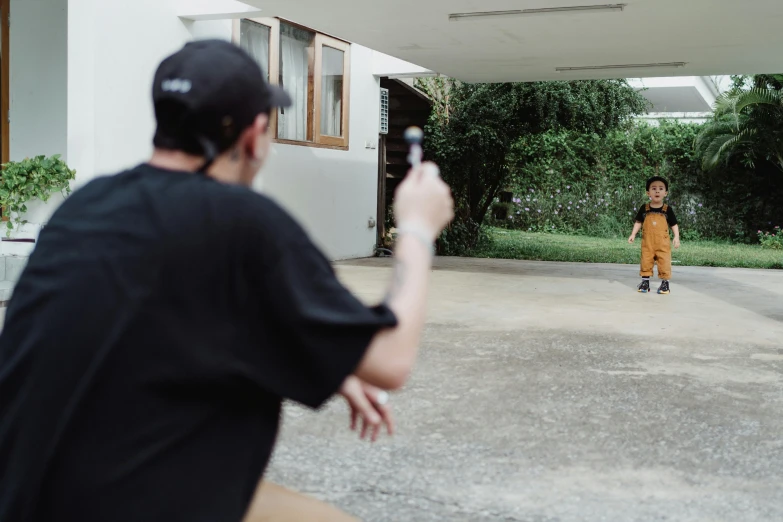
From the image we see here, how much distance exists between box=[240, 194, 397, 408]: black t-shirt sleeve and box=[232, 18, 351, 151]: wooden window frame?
325 inches

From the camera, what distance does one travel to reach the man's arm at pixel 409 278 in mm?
1130

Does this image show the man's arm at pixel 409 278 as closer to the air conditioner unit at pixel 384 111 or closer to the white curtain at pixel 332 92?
the white curtain at pixel 332 92

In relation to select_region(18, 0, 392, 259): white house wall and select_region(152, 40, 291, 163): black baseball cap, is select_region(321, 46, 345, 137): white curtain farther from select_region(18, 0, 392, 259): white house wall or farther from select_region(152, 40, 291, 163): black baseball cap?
select_region(152, 40, 291, 163): black baseball cap

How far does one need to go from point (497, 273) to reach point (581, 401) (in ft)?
19.7

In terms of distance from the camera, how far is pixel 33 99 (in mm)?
8367

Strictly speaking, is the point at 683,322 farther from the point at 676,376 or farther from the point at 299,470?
the point at 299,470

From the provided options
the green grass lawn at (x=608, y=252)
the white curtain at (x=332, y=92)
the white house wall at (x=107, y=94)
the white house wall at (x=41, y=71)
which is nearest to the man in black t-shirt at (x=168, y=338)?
the white house wall at (x=107, y=94)

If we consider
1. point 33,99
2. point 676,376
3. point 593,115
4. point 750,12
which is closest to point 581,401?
point 676,376

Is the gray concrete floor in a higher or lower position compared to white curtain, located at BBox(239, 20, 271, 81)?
lower

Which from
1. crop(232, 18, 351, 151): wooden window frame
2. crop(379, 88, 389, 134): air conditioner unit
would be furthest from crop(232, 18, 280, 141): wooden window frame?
crop(379, 88, 389, 134): air conditioner unit

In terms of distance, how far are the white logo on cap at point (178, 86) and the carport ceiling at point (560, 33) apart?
6.00 m

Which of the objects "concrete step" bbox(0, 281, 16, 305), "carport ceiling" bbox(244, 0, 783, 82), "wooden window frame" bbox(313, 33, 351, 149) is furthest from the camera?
"wooden window frame" bbox(313, 33, 351, 149)

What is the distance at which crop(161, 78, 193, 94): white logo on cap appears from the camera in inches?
43.3

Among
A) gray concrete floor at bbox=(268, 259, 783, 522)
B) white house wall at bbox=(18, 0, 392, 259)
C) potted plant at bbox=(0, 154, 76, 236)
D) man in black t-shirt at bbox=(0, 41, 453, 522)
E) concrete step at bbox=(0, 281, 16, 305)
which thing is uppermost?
white house wall at bbox=(18, 0, 392, 259)
